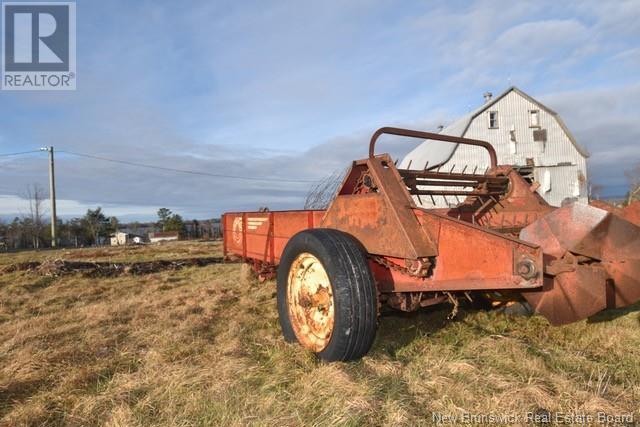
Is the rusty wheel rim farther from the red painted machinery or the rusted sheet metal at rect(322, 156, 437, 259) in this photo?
the rusted sheet metal at rect(322, 156, 437, 259)

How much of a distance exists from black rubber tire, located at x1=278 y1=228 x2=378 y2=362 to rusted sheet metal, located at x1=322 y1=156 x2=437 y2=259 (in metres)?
0.19

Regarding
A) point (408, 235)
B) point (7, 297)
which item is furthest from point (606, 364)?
point (7, 297)

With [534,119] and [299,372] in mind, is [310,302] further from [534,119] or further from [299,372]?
[534,119]

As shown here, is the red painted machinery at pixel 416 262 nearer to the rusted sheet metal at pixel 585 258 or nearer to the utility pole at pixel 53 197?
the rusted sheet metal at pixel 585 258

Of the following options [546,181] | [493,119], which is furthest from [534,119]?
[546,181]

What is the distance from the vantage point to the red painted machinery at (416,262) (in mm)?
2484

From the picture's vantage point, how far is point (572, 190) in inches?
949

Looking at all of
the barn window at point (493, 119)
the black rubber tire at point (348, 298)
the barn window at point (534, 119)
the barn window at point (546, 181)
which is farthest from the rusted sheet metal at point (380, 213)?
the barn window at point (534, 119)

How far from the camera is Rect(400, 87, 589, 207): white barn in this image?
23.9 meters

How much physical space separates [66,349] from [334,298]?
2533 mm

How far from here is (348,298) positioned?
104 inches

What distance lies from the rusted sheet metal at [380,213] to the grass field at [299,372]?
781mm

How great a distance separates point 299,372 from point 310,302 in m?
0.51

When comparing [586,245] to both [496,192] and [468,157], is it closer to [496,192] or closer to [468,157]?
[496,192]
